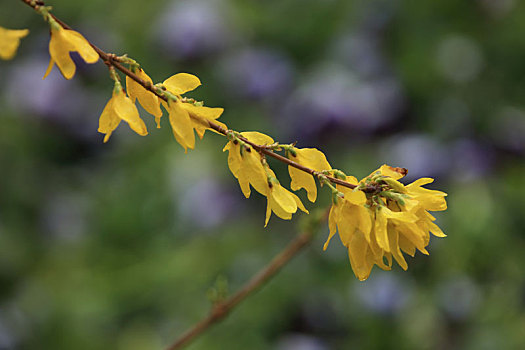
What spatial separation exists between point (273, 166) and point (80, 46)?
49.0 inches

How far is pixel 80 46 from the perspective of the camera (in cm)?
36

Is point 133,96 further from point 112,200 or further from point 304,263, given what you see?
point 112,200

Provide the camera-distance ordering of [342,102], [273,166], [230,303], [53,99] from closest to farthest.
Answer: [230,303] → [273,166] → [342,102] → [53,99]

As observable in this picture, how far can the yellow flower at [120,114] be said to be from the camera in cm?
37

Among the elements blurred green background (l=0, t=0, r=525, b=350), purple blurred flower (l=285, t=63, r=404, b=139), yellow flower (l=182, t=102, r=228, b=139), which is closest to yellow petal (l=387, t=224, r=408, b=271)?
yellow flower (l=182, t=102, r=228, b=139)

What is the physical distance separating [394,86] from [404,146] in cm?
31

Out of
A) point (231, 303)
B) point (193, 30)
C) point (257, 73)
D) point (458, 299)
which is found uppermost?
point (231, 303)

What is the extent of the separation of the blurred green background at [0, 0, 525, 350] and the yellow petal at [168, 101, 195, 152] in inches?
37.8

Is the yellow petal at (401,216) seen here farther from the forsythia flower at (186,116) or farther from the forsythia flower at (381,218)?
the forsythia flower at (186,116)

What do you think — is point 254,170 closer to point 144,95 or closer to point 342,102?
point 144,95

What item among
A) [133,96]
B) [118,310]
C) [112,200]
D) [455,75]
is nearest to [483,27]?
[455,75]

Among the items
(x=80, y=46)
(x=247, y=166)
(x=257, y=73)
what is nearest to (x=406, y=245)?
(x=247, y=166)

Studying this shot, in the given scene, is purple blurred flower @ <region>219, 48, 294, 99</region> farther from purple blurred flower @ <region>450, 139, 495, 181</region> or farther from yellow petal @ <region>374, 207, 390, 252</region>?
yellow petal @ <region>374, 207, 390, 252</region>

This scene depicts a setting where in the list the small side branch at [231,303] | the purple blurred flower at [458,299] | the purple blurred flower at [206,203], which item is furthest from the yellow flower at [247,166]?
the purple blurred flower at [206,203]
